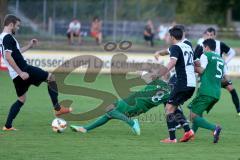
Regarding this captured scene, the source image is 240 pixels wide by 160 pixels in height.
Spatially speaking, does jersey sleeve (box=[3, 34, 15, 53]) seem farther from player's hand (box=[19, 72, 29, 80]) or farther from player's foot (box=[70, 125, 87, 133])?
player's foot (box=[70, 125, 87, 133])

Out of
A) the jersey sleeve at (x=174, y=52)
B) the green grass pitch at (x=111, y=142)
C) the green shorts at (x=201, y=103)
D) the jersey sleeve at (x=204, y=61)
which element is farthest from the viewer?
the jersey sleeve at (x=204, y=61)

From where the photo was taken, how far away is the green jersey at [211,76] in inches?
470

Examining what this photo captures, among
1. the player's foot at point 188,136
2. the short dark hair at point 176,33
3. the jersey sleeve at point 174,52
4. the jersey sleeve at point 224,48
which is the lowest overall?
the player's foot at point 188,136

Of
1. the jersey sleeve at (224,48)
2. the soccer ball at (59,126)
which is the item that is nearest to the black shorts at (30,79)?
the soccer ball at (59,126)

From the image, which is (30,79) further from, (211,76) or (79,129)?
(211,76)

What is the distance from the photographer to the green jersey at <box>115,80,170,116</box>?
40.5ft

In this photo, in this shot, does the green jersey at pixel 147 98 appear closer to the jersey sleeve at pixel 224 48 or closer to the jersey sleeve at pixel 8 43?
the jersey sleeve at pixel 8 43

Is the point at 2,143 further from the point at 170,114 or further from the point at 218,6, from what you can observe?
the point at 218,6

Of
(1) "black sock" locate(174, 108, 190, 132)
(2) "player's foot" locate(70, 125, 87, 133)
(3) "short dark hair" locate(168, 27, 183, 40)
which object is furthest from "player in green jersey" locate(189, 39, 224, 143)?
(2) "player's foot" locate(70, 125, 87, 133)

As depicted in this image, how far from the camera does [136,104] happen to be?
12.4 m

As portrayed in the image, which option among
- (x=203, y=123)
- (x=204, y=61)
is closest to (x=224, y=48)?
(x=204, y=61)

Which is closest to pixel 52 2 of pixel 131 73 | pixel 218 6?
pixel 131 73

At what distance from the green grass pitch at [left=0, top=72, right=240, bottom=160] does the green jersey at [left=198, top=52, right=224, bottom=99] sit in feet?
2.75

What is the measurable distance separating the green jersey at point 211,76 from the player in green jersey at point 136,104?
2.42 ft
